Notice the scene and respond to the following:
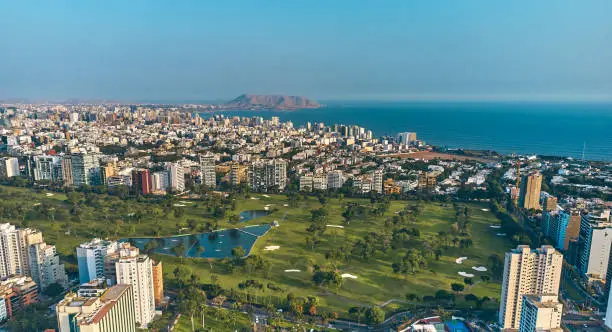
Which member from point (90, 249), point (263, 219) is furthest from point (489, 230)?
point (90, 249)

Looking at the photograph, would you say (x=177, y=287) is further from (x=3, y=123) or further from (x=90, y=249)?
(x=3, y=123)

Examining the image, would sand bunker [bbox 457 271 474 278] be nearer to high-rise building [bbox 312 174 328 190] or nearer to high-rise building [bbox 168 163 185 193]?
high-rise building [bbox 312 174 328 190]

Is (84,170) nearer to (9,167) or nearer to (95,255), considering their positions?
(9,167)

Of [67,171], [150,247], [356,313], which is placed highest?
[67,171]

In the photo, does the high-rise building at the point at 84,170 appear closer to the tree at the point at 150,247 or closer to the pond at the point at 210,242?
the pond at the point at 210,242

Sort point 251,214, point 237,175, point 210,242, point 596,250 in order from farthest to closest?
point 237,175 → point 251,214 → point 210,242 → point 596,250

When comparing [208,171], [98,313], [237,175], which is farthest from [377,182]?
[98,313]
